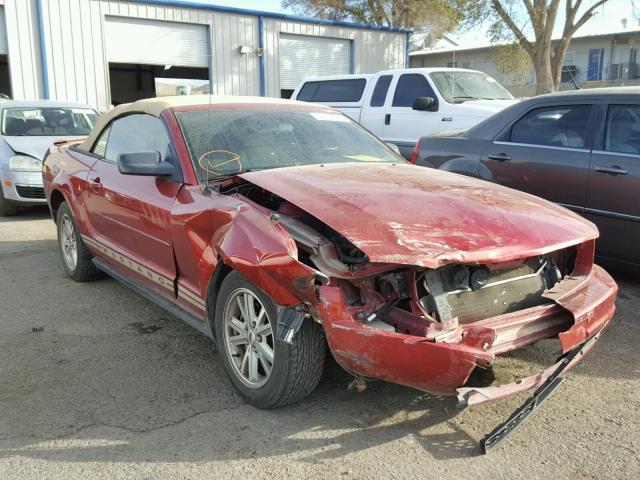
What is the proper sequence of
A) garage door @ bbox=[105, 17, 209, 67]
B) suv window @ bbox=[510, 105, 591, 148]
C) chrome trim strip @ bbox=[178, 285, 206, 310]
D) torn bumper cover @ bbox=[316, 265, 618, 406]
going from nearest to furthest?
torn bumper cover @ bbox=[316, 265, 618, 406]
chrome trim strip @ bbox=[178, 285, 206, 310]
suv window @ bbox=[510, 105, 591, 148]
garage door @ bbox=[105, 17, 209, 67]

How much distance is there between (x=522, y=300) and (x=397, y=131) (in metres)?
7.60

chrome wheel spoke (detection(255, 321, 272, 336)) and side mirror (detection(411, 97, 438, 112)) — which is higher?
side mirror (detection(411, 97, 438, 112))

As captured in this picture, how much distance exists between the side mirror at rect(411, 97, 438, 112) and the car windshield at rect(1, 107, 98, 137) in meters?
5.44

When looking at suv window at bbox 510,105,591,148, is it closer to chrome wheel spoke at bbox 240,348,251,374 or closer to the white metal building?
chrome wheel spoke at bbox 240,348,251,374

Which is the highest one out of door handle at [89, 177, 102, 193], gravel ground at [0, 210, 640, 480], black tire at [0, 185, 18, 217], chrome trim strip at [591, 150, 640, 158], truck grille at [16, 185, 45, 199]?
chrome trim strip at [591, 150, 640, 158]

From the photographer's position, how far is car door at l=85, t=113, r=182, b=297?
3.78 metres

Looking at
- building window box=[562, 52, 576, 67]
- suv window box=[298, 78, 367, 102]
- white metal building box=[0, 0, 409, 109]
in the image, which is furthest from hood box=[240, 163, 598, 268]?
building window box=[562, 52, 576, 67]

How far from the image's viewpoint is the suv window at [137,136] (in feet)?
13.4

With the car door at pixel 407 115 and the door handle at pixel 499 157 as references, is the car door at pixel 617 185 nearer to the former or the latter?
the door handle at pixel 499 157

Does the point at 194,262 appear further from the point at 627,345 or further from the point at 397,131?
the point at 397,131

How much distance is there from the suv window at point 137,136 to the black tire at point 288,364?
4.78 feet

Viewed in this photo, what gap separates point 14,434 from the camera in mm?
2900

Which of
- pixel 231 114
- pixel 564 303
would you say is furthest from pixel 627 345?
pixel 231 114

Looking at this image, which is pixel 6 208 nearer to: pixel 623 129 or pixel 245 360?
pixel 245 360
